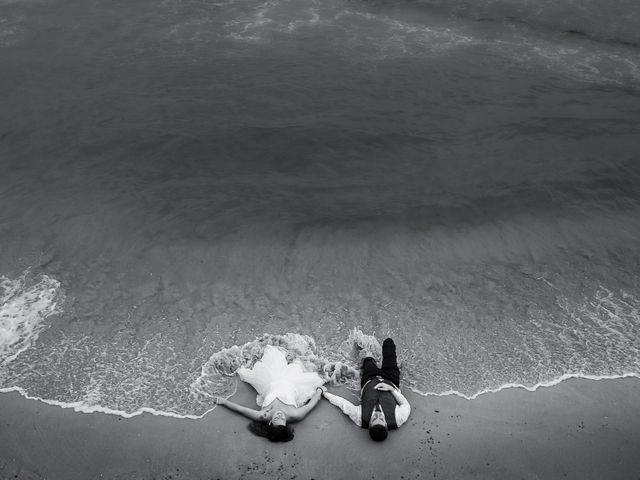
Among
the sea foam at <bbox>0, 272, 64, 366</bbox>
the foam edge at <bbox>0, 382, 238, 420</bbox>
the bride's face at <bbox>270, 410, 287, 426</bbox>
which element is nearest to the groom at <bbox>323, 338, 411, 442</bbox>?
the bride's face at <bbox>270, 410, 287, 426</bbox>

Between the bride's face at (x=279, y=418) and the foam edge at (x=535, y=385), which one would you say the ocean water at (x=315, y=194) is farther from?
the bride's face at (x=279, y=418)

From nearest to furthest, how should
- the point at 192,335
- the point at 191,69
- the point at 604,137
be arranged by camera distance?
1. the point at 192,335
2. the point at 604,137
3. the point at 191,69

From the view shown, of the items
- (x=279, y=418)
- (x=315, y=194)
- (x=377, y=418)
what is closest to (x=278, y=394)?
(x=279, y=418)

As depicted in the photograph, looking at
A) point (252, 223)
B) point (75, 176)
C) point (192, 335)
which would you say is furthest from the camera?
point (75, 176)

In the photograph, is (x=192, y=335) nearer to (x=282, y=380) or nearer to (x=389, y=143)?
(x=282, y=380)

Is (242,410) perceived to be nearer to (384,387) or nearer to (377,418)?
(377,418)

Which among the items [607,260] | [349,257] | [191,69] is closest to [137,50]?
[191,69]

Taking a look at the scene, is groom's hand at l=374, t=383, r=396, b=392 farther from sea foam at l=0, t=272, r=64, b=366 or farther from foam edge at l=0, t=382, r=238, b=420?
sea foam at l=0, t=272, r=64, b=366
